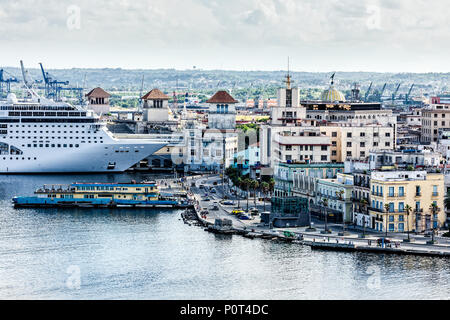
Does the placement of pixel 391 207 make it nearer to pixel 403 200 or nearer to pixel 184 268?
pixel 403 200

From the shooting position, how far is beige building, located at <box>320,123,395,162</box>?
58.7 m

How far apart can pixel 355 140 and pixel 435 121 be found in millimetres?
22354

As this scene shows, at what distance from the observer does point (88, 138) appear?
250ft

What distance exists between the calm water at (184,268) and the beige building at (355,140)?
46.2ft

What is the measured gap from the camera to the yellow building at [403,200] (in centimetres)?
4312

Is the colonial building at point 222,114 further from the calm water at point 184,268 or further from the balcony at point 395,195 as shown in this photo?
the balcony at point 395,195

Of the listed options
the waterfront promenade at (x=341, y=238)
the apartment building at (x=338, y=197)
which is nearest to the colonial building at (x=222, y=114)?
the waterfront promenade at (x=341, y=238)

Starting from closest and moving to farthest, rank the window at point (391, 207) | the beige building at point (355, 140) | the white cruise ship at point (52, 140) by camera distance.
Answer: the window at point (391, 207) → the beige building at point (355, 140) → the white cruise ship at point (52, 140)

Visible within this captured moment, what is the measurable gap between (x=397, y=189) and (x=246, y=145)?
36.0m

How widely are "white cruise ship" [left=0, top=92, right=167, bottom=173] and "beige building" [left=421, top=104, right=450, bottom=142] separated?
23102mm

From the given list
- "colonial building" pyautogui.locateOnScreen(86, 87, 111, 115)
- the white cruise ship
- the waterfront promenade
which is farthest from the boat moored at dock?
"colonial building" pyautogui.locateOnScreen(86, 87, 111, 115)

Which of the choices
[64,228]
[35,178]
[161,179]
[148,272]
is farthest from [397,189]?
[35,178]
